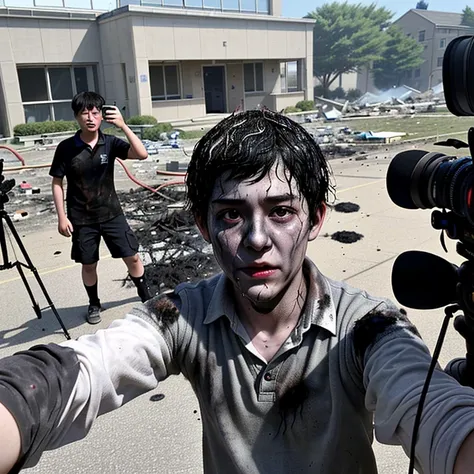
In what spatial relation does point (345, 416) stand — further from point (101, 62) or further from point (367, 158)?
point (101, 62)

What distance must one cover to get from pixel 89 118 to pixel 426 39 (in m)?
76.0

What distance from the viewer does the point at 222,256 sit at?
4.92 feet

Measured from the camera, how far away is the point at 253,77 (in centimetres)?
3153

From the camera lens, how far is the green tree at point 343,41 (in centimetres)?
5841

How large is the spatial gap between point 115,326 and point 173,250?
5191mm

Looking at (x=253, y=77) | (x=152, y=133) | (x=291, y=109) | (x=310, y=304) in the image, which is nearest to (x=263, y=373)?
(x=310, y=304)

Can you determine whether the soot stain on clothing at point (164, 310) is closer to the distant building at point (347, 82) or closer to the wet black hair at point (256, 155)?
the wet black hair at point (256, 155)

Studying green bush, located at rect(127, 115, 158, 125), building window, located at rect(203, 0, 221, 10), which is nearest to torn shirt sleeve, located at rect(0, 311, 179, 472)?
green bush, located at rect(127, 115, 158, 125)

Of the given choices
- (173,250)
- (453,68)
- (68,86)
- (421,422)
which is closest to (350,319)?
(421,422)

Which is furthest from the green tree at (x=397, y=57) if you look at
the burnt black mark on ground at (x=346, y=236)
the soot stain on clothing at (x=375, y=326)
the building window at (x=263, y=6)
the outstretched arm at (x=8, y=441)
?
the outstretched arm at (x=8, y=441)

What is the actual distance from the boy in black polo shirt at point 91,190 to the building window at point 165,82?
23360 millimetres

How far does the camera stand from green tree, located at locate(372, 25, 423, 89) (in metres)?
62.9

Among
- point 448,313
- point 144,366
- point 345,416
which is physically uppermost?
point 448,313

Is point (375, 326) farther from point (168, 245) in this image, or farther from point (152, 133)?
point (152, 133)
